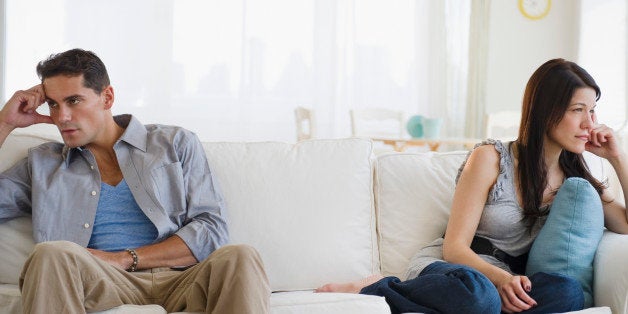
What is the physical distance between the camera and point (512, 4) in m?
6.95

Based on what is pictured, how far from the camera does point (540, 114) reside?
2.38 m

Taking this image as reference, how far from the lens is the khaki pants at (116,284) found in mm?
1768

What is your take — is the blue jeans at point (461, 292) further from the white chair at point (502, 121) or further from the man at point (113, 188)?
the white chair at point (502, 121)

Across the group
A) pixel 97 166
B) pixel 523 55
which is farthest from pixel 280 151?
pixel 523 55

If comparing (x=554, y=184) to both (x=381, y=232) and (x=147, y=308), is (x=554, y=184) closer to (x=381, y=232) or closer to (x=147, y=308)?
(x=381, y=232)

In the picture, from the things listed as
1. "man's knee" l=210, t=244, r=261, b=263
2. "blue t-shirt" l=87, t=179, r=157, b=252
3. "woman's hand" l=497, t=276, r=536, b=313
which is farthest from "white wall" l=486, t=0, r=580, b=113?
"man's knee" l=210, t=244, r=261, b=263

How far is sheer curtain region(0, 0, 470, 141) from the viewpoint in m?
6.24

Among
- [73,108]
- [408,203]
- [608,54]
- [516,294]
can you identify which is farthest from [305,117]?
[516,294]

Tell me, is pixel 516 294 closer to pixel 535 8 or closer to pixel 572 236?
pixel 572 236

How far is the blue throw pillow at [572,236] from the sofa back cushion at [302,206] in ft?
1.76

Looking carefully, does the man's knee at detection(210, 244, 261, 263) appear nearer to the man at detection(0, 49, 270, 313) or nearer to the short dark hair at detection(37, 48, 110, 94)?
the man at detection(0, 49, 270, 313)

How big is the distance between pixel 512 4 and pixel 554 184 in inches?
189

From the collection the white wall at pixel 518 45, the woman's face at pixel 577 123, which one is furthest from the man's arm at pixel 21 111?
the white wall at pixel 518 45

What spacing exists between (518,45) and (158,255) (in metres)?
5.41
